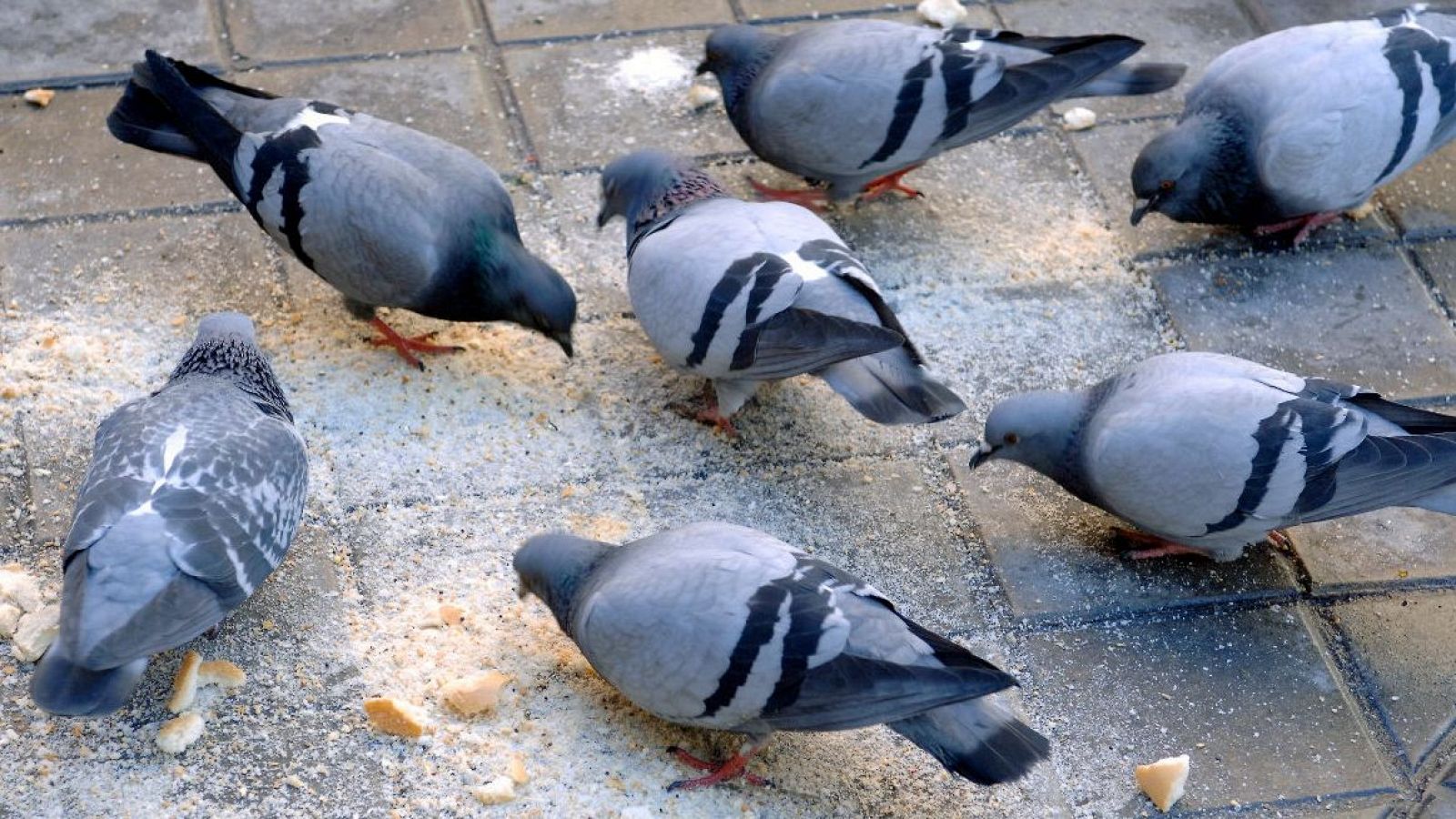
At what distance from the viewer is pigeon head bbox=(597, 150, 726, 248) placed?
17.8 ft

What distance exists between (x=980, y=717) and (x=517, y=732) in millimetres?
1249

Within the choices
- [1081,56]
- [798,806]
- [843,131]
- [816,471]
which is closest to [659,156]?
[843,131]

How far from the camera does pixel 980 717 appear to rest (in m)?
3.92

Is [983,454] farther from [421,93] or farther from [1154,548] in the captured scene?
[421,93]

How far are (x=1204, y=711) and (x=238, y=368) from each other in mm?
3089

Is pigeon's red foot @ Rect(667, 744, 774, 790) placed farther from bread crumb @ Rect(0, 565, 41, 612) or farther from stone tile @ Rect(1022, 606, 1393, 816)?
bread crumb @ Rect(0, 565, 41, 612)

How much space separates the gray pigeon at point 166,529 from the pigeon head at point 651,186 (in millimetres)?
1541

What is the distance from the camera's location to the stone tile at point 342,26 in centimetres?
652

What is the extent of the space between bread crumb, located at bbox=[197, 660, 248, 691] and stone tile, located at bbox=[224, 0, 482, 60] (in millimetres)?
3186

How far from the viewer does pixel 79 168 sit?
589cm

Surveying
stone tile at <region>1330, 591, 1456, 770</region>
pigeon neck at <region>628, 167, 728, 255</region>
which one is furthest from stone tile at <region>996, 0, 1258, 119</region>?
stone tile at <region>1330, 591, 1456, 770</region>

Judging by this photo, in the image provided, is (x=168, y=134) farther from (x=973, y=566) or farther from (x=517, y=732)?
(x=973, y=566)

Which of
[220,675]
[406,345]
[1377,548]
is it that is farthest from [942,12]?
[220,675]

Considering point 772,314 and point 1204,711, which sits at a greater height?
point 772,314
